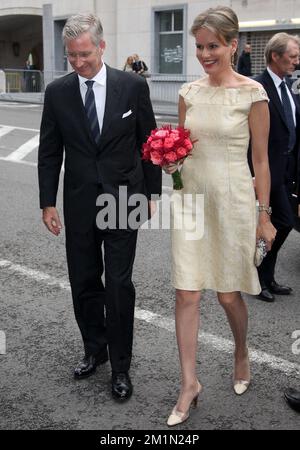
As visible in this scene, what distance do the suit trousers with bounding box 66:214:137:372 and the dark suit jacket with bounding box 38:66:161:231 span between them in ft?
0.46

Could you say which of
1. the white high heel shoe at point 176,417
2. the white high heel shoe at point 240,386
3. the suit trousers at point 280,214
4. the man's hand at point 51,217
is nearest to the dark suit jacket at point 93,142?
the man's hand at point 51,217

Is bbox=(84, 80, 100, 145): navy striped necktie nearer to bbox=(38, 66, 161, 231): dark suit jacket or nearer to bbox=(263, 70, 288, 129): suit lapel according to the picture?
bbox=(38, 66, 161, 231): dark suit jacket

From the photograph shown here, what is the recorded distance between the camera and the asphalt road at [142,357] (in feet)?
9.79

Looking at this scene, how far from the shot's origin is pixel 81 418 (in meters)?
2.97

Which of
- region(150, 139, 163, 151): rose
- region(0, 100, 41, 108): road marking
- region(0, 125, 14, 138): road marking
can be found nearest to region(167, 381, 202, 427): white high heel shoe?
region(150, 139, 163, 151): rose

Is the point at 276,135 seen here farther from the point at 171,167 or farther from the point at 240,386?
the point at 240,386

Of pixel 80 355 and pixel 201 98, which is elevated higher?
pixel 201 98

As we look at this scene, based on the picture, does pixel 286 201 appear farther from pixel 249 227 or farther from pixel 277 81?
pixel 249 227

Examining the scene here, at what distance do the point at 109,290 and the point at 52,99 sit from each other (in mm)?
1047

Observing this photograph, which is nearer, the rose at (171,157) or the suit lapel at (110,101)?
the rose at (171,157)

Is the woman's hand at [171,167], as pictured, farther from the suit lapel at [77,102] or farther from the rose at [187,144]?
the suit lapel at [77,102]

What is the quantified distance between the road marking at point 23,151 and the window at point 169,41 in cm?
1047

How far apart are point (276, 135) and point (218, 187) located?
5.04 ft
